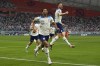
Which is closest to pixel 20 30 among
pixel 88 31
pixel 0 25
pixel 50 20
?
pixel 0 25

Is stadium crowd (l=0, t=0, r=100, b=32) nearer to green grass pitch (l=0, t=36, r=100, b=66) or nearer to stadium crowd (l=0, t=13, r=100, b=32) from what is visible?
stadium crowd (l=0, t=13, r=100, b=32)

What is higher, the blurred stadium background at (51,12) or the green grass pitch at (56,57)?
the green grass pitch at (56,57)

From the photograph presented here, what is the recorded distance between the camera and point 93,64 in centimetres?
1712

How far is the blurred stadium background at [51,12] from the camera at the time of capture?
8300cm

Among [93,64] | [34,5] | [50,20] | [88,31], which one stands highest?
[50,20]

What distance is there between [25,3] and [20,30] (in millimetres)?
10189

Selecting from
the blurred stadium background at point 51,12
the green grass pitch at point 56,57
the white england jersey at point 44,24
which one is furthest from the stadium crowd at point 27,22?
the white england jersey at point 44,24

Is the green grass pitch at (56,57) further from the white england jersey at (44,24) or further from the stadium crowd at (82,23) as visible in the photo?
the stadium crowd at (82,23)

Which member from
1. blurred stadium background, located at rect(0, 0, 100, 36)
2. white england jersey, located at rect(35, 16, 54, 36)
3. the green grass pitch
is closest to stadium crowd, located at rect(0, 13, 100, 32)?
blurred stadium background, located at rect(0, 0, 100, 36)

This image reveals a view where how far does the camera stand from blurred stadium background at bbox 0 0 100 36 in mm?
83000

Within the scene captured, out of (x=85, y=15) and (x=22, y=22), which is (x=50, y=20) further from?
(x=85, y=15)

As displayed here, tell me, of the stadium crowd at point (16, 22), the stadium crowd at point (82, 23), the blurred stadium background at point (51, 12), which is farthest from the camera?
the stadium crowd at point (82, 23)

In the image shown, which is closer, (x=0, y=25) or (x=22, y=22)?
(x=0, y=25)

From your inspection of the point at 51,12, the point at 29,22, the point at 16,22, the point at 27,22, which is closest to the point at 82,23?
the point at 51,12
